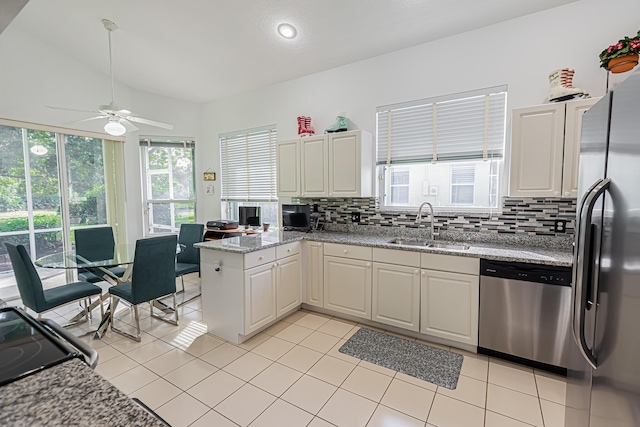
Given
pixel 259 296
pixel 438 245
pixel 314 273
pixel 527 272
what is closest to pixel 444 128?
pixel 438 245

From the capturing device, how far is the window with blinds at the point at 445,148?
9.42ft

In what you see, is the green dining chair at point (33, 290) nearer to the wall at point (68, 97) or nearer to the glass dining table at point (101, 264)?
the glass dining table at point (101, 264)

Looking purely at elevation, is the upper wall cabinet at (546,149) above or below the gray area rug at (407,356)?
above

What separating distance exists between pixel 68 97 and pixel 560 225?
6.05m

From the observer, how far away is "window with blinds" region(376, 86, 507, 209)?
9.42ft

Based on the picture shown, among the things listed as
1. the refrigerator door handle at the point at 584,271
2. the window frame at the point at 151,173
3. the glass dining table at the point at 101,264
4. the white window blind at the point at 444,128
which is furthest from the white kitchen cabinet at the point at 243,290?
the window frame at the point at 151,173

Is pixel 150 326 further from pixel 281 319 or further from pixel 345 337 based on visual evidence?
pixel 345 337

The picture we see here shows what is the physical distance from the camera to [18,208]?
369 centimetres

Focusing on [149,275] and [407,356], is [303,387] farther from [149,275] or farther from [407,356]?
[149,275]

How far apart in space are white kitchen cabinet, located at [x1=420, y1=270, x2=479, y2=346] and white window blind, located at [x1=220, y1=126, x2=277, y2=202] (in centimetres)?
268

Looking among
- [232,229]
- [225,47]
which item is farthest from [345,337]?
[225,47]

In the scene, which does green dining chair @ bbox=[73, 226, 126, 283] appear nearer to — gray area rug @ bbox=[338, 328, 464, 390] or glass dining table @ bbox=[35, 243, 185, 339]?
glass dining table @ bbox=[35, 243, 185, 339]

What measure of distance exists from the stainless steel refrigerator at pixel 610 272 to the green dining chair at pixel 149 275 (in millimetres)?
3046

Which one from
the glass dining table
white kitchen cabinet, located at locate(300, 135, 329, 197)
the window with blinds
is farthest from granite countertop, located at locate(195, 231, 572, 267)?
the glass dining table
